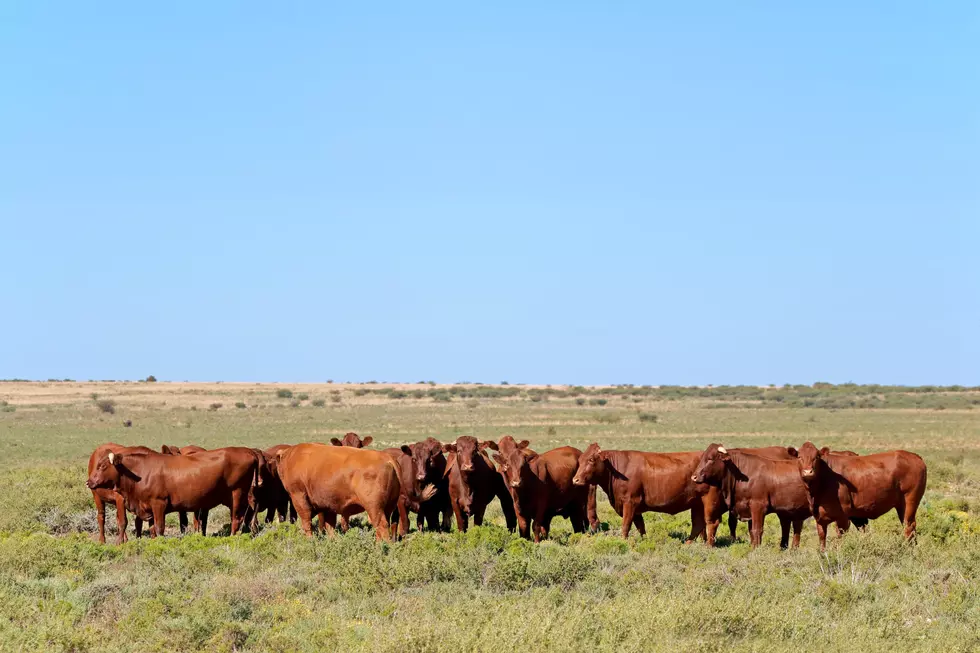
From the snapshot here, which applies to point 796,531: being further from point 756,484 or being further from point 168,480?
point 168,480

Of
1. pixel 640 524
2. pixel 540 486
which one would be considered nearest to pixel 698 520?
pixel 640 524

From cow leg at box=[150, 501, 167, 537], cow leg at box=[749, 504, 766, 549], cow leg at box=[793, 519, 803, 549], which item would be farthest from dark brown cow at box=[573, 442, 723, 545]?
cow leg at box=[150, 501, 167, 537]

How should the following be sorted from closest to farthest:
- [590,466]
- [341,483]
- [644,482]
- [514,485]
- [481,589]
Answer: [481,589] < [341,483] < [514,485] < [590,466] < [644,482]

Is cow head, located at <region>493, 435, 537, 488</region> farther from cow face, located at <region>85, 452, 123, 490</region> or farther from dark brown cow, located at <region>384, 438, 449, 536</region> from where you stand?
cow face, located at <region>85, 452, 123, 490</region>

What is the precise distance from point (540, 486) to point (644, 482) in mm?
1547

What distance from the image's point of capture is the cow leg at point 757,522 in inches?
605

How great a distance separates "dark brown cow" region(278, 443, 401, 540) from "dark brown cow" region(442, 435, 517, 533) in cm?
122

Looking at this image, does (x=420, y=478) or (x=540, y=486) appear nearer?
(x=420, y=478)

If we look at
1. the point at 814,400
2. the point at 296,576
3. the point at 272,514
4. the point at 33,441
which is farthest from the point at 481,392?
the point at 296,576

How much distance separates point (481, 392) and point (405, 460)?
80884 millimetres

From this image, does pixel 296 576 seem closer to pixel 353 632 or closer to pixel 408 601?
pixel 408 601

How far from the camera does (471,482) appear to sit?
1667cm

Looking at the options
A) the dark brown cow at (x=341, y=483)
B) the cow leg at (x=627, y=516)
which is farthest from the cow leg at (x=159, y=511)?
the cow leg at (x=627, y=516)

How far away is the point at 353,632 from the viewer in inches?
388
